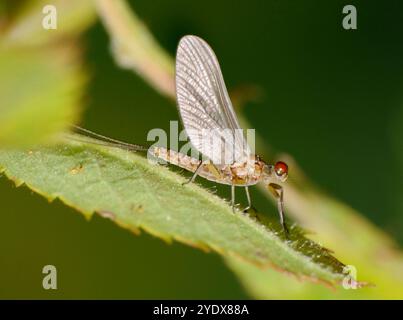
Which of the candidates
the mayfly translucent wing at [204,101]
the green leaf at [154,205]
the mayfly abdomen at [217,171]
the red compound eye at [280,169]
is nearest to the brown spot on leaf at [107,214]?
the green leaf at [154,205]

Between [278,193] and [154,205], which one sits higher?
[278,193]

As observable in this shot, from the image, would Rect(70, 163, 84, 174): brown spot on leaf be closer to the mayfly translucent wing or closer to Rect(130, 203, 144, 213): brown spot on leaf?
Rect(130, 203, 144, 213): brown spot on leaf

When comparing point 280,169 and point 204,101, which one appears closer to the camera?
point 204,101

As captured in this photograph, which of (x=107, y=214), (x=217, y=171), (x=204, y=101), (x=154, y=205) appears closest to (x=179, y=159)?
(x=217, y=171)

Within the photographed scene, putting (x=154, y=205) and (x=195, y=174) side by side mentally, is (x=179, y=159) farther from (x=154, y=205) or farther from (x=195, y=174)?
(x=154, y=205)

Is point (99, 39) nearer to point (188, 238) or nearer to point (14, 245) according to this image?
point (14, 245)

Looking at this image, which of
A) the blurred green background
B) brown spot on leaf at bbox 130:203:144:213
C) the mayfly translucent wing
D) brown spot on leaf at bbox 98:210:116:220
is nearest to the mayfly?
the mayfly translucent wing

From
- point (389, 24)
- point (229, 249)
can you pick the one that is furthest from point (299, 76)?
point (229, 249)
